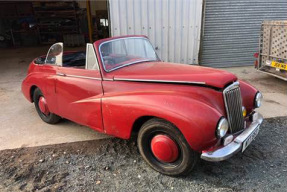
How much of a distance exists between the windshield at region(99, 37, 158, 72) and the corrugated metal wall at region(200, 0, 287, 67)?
435 centimetres

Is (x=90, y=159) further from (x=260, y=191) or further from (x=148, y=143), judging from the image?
(x=260, y=191)

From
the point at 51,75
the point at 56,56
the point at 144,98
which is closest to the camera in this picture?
the point at 144,98

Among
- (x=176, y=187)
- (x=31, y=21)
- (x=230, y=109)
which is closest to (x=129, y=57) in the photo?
(x=230, y=109)

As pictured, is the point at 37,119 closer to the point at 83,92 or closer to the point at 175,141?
Answer: the point at 83,92

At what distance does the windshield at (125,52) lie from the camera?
125 inches

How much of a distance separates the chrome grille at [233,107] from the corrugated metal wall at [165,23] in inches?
181

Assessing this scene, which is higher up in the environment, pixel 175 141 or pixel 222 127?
pixel 222 127

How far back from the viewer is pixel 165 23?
6961 mm

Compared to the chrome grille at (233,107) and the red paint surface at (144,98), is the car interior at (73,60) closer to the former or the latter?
the red paint surface at (144,98)

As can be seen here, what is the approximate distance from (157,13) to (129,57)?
12.7ft

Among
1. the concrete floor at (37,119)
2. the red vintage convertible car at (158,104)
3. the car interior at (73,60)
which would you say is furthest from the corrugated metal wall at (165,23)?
the red vintage convertible car at (158,104)

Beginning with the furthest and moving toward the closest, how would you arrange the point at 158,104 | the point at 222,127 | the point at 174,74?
1. the point at 174,74
2. the point at 158,104
3. the point at 222,127

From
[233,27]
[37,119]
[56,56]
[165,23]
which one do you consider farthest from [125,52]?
[233,27]

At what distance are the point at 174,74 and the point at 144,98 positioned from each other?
483mm
